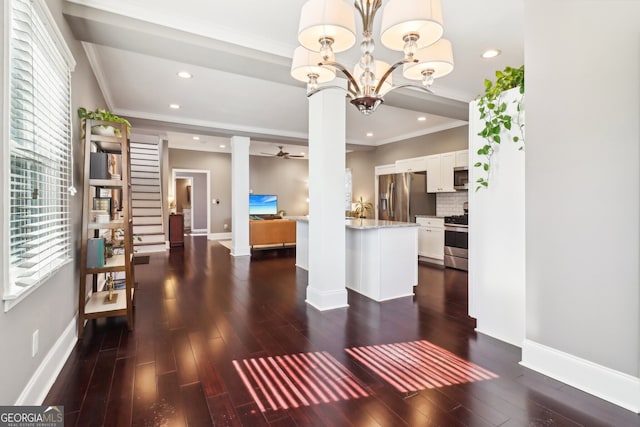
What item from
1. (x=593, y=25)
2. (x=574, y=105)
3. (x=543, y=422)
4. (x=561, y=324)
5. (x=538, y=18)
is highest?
(x=538, y=18)

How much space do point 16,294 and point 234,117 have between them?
4788 mm

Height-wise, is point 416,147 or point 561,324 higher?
point 416,147

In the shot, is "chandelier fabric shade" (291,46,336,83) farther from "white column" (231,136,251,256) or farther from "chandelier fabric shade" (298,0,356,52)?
"white column" (231,136,251,256)

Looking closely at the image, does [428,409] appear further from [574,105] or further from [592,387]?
[574,105]

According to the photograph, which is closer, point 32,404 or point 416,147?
point 32,404

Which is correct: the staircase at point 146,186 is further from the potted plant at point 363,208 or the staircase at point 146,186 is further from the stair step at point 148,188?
the potted plant at point 363,208

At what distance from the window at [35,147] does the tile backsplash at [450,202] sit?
5.92m

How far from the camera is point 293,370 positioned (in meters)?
2.17

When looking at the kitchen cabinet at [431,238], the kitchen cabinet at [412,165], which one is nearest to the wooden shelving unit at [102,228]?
the kitchen cabinet at [431,238]

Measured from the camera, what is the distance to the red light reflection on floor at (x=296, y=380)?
1852 mm

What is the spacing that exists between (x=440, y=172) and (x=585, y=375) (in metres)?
4.67

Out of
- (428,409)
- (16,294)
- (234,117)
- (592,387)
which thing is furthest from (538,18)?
(234,117)

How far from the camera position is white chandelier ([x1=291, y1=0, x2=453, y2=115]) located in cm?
158

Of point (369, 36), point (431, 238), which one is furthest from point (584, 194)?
point (431, 238)
